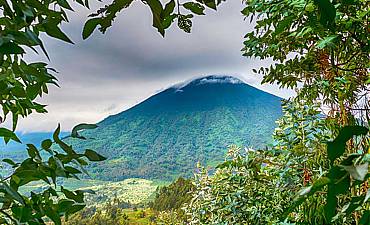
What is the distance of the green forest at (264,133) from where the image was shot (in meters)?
0.29

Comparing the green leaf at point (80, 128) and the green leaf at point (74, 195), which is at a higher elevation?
the green leaf at point (80, 128)

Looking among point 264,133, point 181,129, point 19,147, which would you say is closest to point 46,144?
point 19,147

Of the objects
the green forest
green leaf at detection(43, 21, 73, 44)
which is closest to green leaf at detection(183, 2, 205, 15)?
the green forest

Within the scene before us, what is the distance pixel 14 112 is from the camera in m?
0.50

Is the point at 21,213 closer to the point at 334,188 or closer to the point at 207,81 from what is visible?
the point at 334,188

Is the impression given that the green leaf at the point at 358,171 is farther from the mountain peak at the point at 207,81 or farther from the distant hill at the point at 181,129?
the mountain peak at the point at 207,81

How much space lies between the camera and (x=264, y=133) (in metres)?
3.95

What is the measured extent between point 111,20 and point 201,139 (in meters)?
5.53

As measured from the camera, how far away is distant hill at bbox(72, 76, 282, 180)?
16.0ft

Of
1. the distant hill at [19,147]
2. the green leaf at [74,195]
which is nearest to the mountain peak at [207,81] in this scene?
the distant hill at [19,147]

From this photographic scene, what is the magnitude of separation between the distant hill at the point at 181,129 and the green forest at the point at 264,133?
3.70 ft

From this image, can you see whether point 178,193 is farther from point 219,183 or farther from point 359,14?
point 359,14

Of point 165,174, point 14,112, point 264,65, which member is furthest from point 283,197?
point 165,174

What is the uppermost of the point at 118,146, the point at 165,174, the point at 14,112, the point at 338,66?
the point at 338,66
